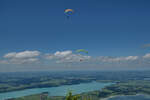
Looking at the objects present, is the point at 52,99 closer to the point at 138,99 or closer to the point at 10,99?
the point at 10,99

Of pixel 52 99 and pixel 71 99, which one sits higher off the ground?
pixel 71 99

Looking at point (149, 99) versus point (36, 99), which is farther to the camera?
point (36, 99)

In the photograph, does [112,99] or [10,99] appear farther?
[10,99]

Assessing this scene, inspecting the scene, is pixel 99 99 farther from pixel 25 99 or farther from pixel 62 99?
pixel 25 99

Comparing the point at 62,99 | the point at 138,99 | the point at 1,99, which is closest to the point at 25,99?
the point at 1,99

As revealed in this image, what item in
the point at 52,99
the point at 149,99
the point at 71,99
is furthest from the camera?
the point at 52,99

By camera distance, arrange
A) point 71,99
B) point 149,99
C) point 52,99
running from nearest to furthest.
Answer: point 71,99 < point 149,99 < point 52,99

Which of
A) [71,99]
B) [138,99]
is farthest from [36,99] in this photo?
[71,99]

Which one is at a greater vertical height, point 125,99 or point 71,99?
point 71,99
